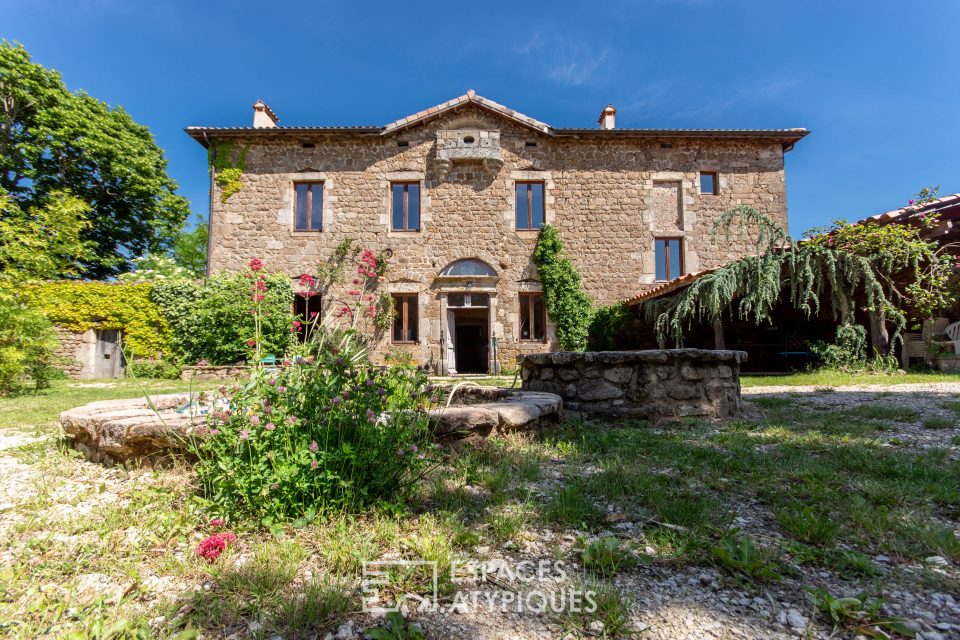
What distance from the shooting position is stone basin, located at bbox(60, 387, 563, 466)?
253 cm

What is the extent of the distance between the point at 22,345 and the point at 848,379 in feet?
43.7

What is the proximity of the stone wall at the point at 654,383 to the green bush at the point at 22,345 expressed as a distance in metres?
7.81

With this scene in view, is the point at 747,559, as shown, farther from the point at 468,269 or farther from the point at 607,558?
the point at 468,269

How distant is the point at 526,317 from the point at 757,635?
10751 millimetres

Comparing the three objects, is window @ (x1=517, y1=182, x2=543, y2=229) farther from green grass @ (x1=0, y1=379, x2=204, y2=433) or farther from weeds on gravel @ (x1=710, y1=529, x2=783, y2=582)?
weeds on gravel @ (x1=710, y1=529, x2=783, y2=582)

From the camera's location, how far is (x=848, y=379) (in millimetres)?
7262

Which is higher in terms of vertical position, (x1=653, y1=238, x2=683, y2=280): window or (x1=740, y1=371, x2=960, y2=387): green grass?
(x1=653, y1=238, x2=683, y2=280): window

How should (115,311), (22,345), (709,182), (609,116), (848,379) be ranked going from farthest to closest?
(609,116)
(709,182)
(115,311)
(848,379)
(22,345)

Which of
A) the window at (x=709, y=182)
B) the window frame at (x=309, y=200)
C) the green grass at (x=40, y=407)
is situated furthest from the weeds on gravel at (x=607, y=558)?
the window at (x=709, y=182)

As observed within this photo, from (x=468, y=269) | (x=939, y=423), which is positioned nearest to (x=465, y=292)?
(x=468, y=269)

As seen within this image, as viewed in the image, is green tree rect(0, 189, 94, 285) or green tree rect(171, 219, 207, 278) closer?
green tree rect(0, 189, 94, 285)

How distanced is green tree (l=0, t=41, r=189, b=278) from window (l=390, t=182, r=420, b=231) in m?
11.7

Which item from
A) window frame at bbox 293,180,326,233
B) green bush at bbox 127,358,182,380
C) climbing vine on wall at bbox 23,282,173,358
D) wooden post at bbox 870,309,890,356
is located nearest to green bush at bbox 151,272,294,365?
climbing vine on wall at bbox 23,282,173,358

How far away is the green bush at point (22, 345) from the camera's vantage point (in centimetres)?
628
